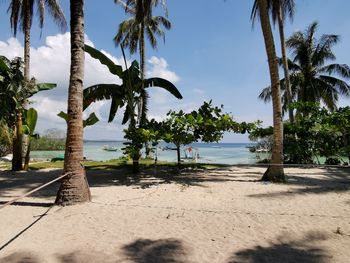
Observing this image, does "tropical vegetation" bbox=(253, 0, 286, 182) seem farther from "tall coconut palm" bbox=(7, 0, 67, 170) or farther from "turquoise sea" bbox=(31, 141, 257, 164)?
"tall coconut palm" bbox=(7, 0, 67, 170)

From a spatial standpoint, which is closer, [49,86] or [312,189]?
[312,189]

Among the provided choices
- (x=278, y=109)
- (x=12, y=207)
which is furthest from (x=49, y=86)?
(x=278, y=109)

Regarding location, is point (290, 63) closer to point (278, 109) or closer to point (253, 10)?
point (253, 10)

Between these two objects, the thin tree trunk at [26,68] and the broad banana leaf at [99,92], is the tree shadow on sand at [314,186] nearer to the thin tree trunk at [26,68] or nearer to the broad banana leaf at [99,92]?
the broad banana leaf at [99,92]

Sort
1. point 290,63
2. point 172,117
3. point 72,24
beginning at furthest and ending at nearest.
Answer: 1. point 290,63
2. point 172,117
3. point 72,24

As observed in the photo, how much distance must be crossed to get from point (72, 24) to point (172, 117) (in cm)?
520

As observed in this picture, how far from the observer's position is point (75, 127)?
26.1ft

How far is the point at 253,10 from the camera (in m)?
12.6

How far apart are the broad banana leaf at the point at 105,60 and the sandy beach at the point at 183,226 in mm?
5301

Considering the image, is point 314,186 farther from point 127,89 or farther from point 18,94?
point 18,94

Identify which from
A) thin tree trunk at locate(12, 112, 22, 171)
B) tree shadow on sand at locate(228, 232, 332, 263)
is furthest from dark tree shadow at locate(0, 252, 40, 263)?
thin tree trunk at locate(12, 112, 22, 171)

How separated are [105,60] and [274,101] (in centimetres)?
646

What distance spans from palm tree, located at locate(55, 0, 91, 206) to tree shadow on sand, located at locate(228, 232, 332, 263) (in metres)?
4.34

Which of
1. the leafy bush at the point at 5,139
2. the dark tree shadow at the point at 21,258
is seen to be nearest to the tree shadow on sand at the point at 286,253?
the dark tree shadow at the point at 21,258
